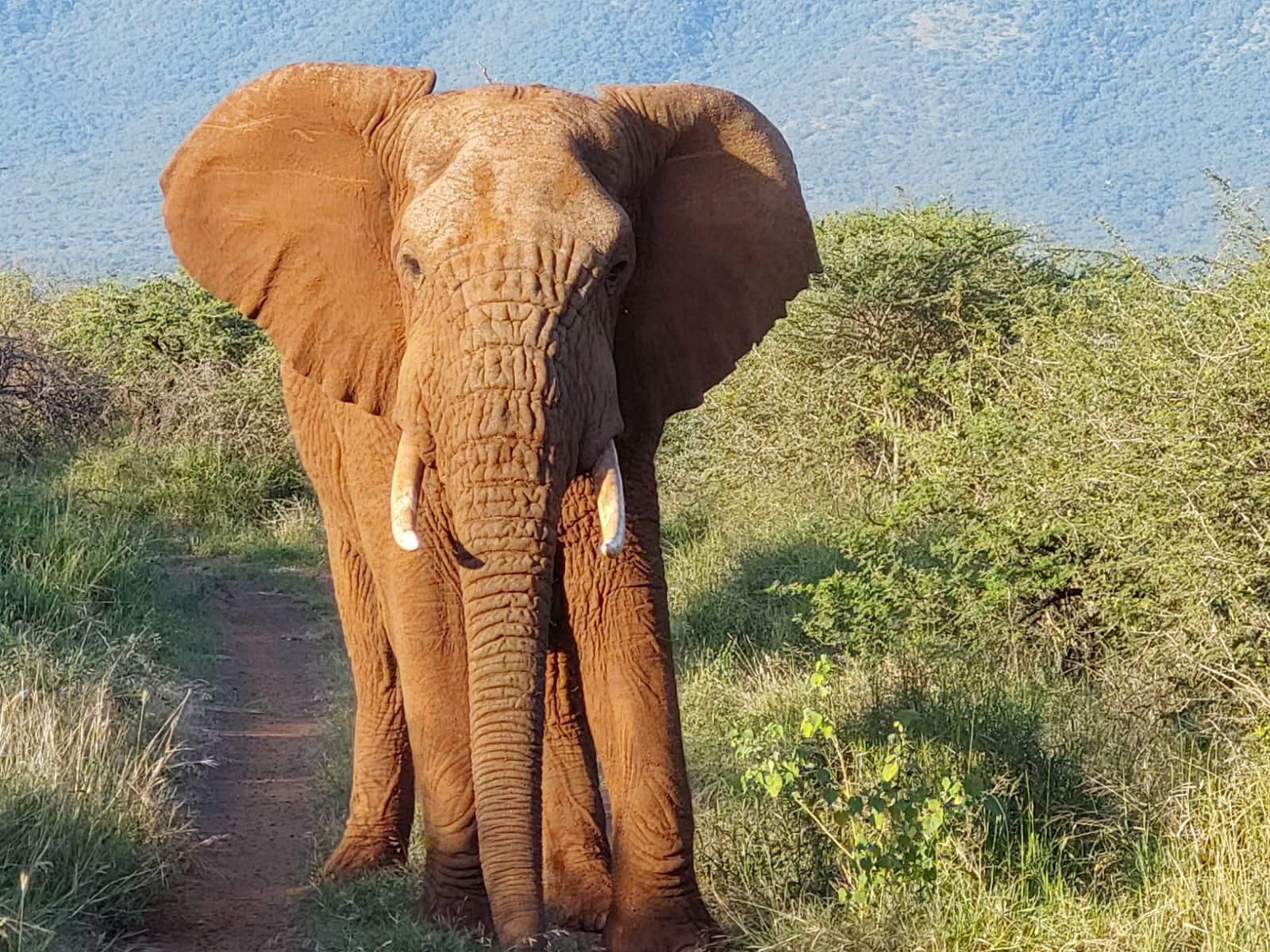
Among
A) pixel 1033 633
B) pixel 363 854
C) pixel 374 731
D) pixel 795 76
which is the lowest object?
pixel 363 854

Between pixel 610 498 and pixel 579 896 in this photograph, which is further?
pixel 579 896

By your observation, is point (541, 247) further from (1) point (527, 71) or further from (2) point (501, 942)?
(1) point (527, 71)

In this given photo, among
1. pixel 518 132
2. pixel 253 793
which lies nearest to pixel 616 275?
pixel 518 132

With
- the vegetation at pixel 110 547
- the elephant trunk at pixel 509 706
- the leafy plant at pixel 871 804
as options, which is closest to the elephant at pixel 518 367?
the elephant trunk at pixel 509 706

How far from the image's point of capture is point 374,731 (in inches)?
243

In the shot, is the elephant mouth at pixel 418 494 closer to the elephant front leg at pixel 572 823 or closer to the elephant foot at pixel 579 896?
the elephant front leg at pixel 572 823

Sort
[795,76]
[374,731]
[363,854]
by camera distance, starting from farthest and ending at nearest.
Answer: [795,76], [374,731], [363,854]

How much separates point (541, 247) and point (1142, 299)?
15.4 feet

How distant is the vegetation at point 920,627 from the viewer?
199 inches

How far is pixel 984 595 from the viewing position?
827 cm

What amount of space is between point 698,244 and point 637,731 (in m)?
1.33

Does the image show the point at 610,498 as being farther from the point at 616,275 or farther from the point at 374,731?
the point at 374,731

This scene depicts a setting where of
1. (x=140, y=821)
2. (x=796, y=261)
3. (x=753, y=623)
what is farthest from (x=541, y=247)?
(x=753, y=623)

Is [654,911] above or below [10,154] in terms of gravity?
below
